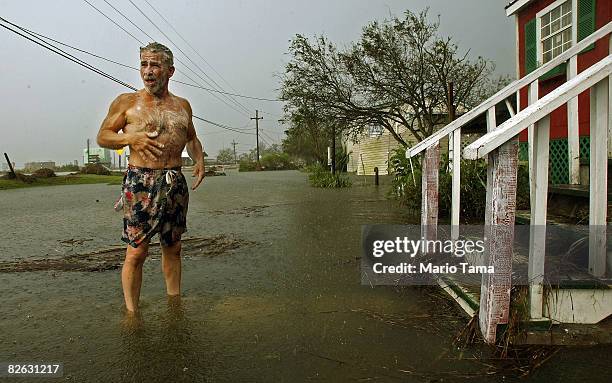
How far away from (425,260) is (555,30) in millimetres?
6420

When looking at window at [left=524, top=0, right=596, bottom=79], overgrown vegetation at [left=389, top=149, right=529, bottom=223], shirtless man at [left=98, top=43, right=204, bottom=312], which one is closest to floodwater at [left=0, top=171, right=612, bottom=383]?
shirtless man at [left=98, top=43, right=204, bottom=312]

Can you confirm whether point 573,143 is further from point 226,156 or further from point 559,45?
point 226,156

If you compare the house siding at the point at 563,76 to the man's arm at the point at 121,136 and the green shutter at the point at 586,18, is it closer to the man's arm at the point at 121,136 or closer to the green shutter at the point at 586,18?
the green shutter at the point at 586,18

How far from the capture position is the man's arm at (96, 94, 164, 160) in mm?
3137

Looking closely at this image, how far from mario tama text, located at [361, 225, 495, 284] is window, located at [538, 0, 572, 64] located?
526 cm

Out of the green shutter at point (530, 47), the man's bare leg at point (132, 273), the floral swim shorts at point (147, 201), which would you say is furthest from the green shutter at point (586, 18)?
the man's bare leg at point (132, 273)

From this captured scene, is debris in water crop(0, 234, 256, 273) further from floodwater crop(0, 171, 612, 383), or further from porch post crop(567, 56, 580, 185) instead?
porch post crop(567, 56, 580, 185)

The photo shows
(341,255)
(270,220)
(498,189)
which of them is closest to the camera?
(498,189)

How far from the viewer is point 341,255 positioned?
512cm

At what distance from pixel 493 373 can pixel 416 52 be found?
13529 millimetres

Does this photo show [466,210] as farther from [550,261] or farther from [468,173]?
[550,261]

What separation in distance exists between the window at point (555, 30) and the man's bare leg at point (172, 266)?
7455 mm

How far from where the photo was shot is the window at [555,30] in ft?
26.1

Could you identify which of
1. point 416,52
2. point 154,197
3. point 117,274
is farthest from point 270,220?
point 416,52
